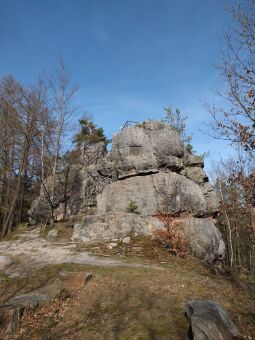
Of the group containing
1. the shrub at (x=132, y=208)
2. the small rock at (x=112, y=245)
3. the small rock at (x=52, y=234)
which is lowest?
the small rock at (x=112, y=245)

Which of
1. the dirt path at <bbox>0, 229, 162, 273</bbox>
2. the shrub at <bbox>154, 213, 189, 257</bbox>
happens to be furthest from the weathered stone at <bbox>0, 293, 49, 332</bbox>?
the shrub at <bbox>154, 213, 189, 257</bbox>

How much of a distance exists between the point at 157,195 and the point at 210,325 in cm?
1394

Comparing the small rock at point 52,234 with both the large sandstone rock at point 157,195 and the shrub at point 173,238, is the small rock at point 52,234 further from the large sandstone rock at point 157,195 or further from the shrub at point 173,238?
the shrub at point 173,238

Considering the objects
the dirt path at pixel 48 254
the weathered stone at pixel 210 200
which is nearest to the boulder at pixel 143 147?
the weathered stone at pixel 210 200

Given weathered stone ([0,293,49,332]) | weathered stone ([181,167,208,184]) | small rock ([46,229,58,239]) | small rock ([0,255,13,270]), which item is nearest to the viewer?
weathered stone ([0,293,49,332])

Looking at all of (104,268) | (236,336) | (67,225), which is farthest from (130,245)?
(236,336)

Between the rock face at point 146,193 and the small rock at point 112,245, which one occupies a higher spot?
the rock face at point 146,193

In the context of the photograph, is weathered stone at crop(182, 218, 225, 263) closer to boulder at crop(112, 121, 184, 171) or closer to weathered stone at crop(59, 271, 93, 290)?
boulder at crop(112, 121, 184, 171)

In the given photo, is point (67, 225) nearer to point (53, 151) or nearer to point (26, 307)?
point (53, 151)

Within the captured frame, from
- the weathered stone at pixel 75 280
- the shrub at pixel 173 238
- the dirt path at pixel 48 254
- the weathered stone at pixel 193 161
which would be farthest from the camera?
the weathered stone at pixel 193 161

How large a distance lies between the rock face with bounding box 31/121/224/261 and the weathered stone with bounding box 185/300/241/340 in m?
9.62

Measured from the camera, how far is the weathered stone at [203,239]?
1585cm

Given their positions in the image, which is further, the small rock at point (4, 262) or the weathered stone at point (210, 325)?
the small rock at point (4, 262)

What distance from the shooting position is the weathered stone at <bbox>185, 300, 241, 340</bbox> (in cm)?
527
